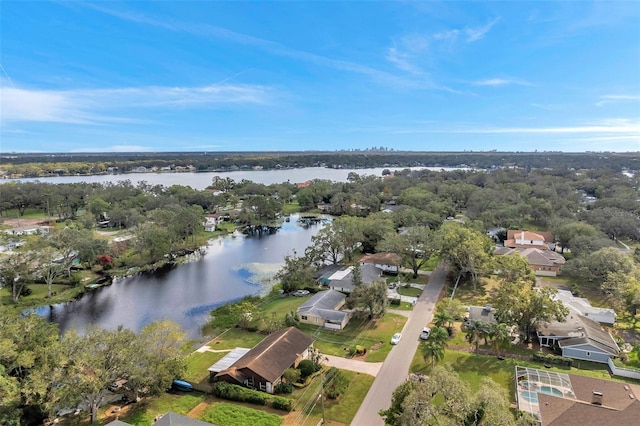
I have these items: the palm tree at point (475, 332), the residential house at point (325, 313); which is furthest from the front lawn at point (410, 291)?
the palm tree at point (475, 332)

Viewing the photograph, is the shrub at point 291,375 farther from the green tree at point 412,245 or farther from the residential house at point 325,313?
the green tree at point 412,245

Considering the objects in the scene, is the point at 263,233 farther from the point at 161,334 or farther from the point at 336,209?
the point at 161,334

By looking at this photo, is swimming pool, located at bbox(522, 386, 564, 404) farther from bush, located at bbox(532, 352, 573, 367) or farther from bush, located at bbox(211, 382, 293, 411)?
bush, located at bbox(211, 382, 293, 411)

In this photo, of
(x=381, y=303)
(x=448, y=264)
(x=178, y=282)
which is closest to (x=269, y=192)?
(x=178, y=282)

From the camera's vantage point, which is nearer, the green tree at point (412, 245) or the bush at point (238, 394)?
the bush at point (238, 394)

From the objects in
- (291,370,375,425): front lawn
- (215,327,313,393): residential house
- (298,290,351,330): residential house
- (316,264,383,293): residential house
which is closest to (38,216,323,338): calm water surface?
(316,264,383,293): residential house

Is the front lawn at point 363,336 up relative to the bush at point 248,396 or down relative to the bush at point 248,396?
down

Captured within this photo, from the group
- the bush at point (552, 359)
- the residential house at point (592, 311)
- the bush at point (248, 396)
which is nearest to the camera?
the bush at point (248, 396)
